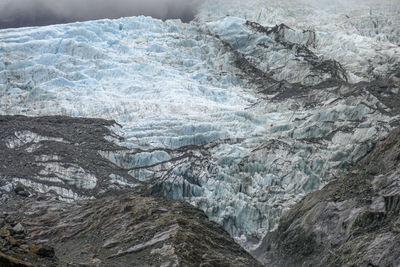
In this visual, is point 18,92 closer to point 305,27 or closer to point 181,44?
point 181,44

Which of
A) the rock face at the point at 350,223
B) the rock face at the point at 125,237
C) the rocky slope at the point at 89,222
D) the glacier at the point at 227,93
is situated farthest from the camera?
the glacier at the point at 227,93

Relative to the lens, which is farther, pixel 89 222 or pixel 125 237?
pixel 89 222

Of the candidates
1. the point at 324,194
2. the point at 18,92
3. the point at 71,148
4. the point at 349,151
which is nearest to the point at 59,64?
the point at 18,92

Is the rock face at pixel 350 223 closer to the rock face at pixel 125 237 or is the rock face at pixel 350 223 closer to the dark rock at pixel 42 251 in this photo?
the rock face at pixel 125 237

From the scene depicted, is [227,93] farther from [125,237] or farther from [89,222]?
[125,237]

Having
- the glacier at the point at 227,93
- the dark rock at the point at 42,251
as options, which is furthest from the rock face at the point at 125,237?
the glacier at the point at 227,93

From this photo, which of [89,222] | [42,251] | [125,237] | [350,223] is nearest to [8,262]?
[42,251]
